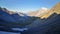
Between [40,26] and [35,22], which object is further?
[35,22]

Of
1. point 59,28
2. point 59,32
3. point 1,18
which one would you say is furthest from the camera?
point 1,18

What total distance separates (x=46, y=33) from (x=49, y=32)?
286 mm

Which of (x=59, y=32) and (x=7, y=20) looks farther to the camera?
(x=7, y=20)

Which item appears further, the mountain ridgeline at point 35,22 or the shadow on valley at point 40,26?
the mountain ridgeline at point 35,22

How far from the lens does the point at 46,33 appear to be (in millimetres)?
13500

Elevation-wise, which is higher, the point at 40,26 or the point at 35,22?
the point at 35,22

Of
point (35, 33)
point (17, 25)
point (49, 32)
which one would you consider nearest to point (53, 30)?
point (49, 32)

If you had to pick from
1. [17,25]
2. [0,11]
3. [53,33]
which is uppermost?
[0,11]

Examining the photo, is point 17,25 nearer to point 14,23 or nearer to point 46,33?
point 14,23

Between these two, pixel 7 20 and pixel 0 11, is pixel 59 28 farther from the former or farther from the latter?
pixel 0 11

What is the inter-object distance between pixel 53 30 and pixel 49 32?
52 cm

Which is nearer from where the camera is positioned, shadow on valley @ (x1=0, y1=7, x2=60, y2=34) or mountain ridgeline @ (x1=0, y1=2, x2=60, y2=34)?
shadow on valley @ (x1=0, y1=7, x2=60, y2=34)

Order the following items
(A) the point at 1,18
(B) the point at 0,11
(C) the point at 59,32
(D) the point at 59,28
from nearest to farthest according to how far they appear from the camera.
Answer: (C) the point at 59,32, (D) the point at 59,28, (A) the point at 1,18, (B) the point at 0,11

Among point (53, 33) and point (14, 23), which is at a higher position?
point (14, 23)
